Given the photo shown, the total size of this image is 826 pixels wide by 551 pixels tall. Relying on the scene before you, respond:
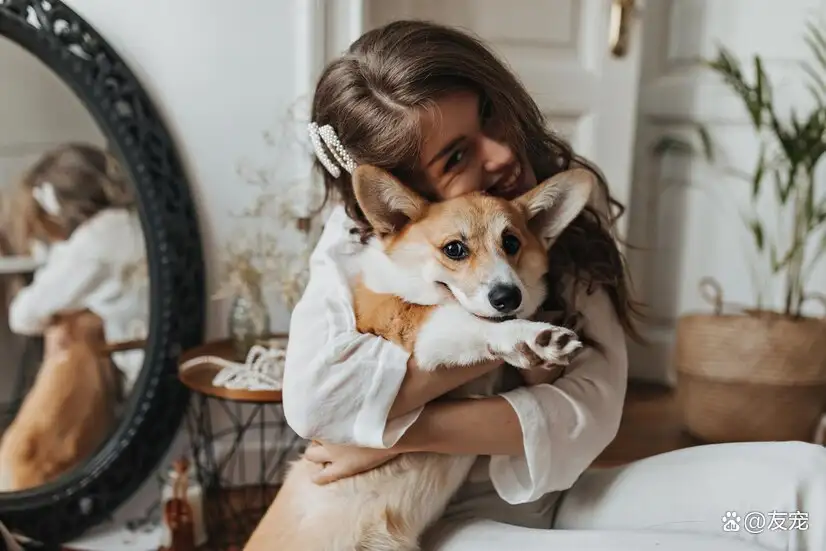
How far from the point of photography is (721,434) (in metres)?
2.22

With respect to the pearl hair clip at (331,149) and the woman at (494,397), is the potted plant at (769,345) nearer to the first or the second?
the woman at (494,397)

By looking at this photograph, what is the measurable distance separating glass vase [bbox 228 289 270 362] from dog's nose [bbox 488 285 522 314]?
884 millimetres

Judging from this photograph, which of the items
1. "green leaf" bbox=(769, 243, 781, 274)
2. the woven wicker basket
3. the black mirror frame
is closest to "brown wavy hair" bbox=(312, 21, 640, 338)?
the black mirror frame

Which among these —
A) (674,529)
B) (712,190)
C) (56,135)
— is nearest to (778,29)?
(712,190)

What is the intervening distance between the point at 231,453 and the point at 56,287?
0.57m

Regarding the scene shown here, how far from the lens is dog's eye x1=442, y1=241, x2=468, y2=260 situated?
94cm

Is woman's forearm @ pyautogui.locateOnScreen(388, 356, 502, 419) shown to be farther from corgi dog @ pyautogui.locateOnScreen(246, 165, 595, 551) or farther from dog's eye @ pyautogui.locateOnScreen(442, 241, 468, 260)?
dog's eye @ pyautogui.locateOnScreen(442, 241, 468, 260)

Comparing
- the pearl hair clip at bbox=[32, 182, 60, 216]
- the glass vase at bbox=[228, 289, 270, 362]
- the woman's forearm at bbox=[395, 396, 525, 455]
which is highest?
the pearl hair clip at bbox=[32, 182, 60, 216]

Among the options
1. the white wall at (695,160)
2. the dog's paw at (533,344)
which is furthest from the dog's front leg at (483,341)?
the white wall at (695,160)

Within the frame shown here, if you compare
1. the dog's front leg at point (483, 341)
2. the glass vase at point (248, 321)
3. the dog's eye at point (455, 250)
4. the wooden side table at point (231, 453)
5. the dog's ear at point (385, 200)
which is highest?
the dog's ear at point (385, 200)

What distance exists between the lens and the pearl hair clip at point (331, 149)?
1.09 metres

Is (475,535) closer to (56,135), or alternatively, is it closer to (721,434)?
(56,135)

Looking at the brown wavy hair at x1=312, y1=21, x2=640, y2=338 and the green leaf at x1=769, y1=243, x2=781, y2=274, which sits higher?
the brown wavy hair at x1=312, y1=21, x2=640, y2=338

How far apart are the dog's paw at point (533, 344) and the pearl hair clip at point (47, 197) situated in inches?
50.4
